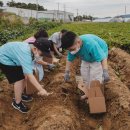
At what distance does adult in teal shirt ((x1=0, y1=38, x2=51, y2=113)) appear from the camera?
5.96 meters

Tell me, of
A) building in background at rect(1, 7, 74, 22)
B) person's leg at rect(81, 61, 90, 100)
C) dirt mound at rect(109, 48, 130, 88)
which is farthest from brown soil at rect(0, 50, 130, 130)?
building in background at rect(1, 7, 74, 22)

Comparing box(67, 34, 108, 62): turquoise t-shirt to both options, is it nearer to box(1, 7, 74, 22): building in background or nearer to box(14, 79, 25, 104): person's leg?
box(14, 79, 25, 104): person's leg

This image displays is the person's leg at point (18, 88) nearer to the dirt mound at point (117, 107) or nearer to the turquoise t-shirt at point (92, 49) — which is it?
the turquoise t-shirt at point (92, 49)

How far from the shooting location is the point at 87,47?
6.55 m

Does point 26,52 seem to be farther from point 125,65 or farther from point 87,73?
point 125,65

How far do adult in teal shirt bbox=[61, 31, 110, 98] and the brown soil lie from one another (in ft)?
1.62

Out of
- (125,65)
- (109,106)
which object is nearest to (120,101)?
(109,106)

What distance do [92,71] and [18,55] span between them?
57.6 inches

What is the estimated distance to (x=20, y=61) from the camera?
604 cm

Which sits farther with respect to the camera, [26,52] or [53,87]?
[53,87]

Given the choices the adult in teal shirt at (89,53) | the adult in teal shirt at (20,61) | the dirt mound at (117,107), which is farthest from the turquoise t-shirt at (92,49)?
the dirt mound at (117,107)

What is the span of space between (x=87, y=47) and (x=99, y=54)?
0.79 ft

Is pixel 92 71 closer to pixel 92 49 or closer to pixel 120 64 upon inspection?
pixel 92 49

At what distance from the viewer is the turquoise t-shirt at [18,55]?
5979 millimetres
